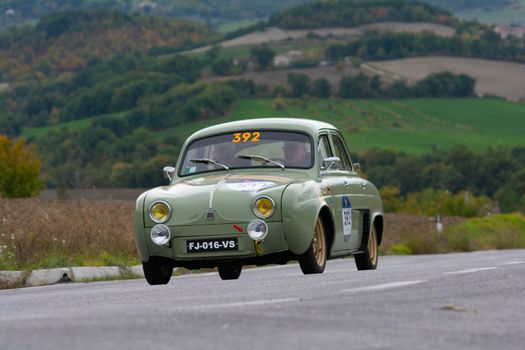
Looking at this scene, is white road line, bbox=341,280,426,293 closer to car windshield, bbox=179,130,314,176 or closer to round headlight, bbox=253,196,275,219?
round headlight, bbox=253,196,275,219

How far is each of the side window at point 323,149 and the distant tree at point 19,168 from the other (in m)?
62.5

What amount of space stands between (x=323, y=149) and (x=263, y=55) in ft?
519

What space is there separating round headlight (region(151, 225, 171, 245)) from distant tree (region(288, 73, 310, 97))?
142m

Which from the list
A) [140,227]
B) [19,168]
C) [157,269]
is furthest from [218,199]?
[19,168]

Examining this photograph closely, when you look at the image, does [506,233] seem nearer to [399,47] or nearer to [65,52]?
[399,47]

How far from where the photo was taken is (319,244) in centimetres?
1418

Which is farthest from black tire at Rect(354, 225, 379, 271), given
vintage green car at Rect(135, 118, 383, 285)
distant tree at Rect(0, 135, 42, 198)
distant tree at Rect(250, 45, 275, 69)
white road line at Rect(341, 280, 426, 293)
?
distant tree at Rect(250, 45, 275, 69)

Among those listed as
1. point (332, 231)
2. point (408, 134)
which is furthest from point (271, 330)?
point (408, 134)

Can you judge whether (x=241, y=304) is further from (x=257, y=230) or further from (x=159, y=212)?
(x=159, y=212)

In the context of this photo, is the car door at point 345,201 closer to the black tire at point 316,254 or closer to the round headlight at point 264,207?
the black tire at point 316,254

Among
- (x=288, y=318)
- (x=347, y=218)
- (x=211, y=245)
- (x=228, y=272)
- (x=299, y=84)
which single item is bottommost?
(x=299, y=84)

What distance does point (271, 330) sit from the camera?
7078 millimetres

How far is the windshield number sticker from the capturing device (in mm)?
15031

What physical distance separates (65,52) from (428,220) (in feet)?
485
